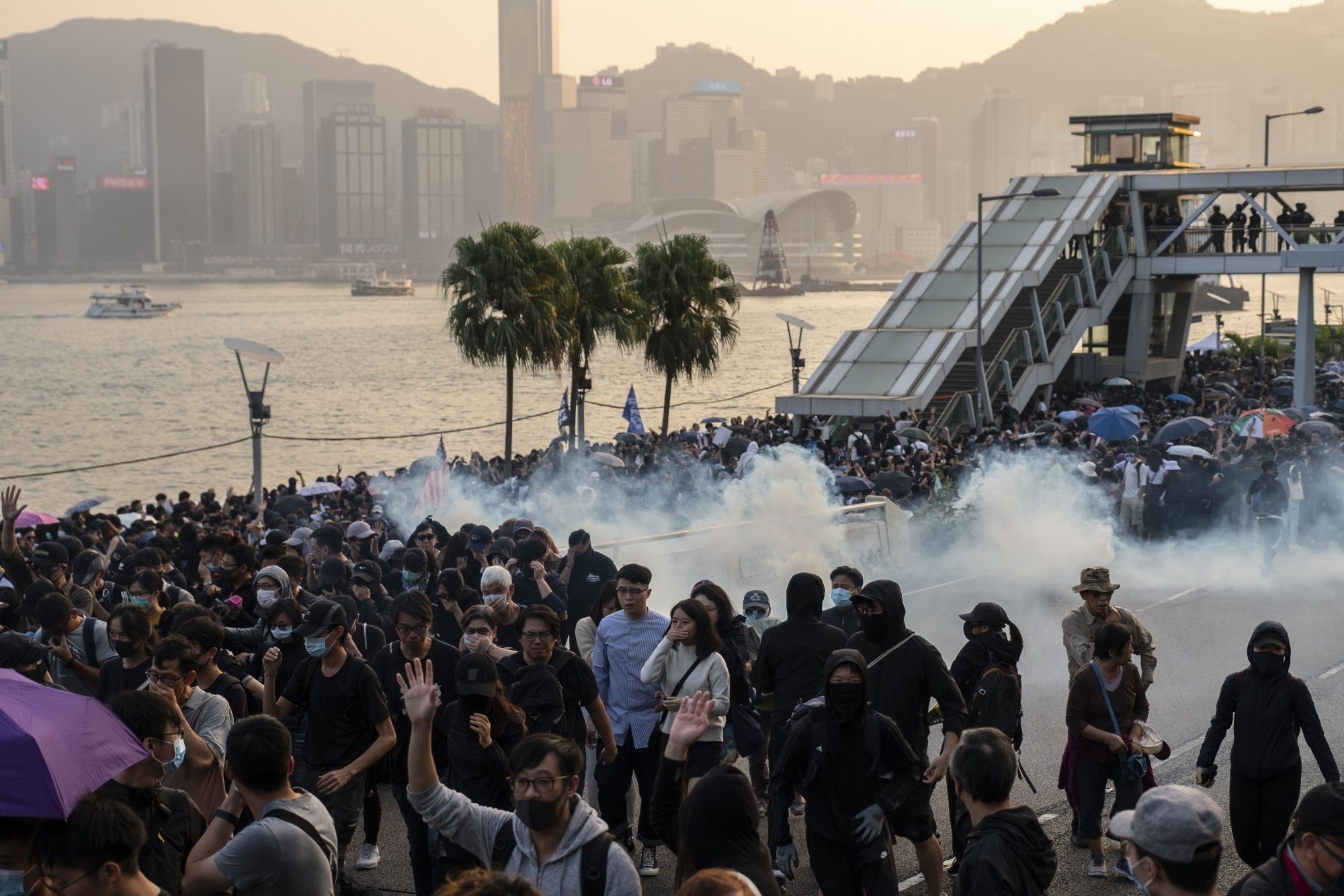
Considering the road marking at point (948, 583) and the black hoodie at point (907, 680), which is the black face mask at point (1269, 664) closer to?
the black hoodie at point (907, 680)

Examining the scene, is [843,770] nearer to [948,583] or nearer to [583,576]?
[583,576]

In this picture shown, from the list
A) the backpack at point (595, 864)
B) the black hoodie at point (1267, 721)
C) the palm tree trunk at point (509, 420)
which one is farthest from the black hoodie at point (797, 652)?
the palm tree trunk at point (509, 420)

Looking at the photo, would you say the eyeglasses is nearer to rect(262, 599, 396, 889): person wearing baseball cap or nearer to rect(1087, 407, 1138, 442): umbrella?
rect(262, 599, 396, 889): person wearing baseball cap

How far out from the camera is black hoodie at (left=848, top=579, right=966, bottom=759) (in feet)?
24.8

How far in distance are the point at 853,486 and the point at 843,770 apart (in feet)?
47.1

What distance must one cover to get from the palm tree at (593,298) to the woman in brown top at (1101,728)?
29399 millimetres

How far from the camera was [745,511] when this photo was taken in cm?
1858

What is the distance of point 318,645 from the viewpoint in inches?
295

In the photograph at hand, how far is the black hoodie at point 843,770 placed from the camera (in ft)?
21.8

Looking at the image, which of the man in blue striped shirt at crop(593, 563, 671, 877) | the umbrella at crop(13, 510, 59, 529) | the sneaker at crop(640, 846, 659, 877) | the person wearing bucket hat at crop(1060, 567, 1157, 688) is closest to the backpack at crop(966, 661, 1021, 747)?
the person wearing bucket hat at crop(1060, 567, 1157, 688)

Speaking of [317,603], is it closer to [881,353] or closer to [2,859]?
[2,859]

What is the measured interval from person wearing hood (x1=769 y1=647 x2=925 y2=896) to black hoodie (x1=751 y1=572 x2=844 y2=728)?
153cm

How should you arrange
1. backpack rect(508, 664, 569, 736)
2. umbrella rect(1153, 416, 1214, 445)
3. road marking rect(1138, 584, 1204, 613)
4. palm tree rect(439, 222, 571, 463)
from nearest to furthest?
backpack rect(508, 664, 569, 736)
road marking rect(1138, 584, 1204, 613)
umbrella rect(1153, 416, 1214, 445)
palm tree rect(439, 222, 571, 463)

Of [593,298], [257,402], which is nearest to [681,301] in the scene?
[593,298]
